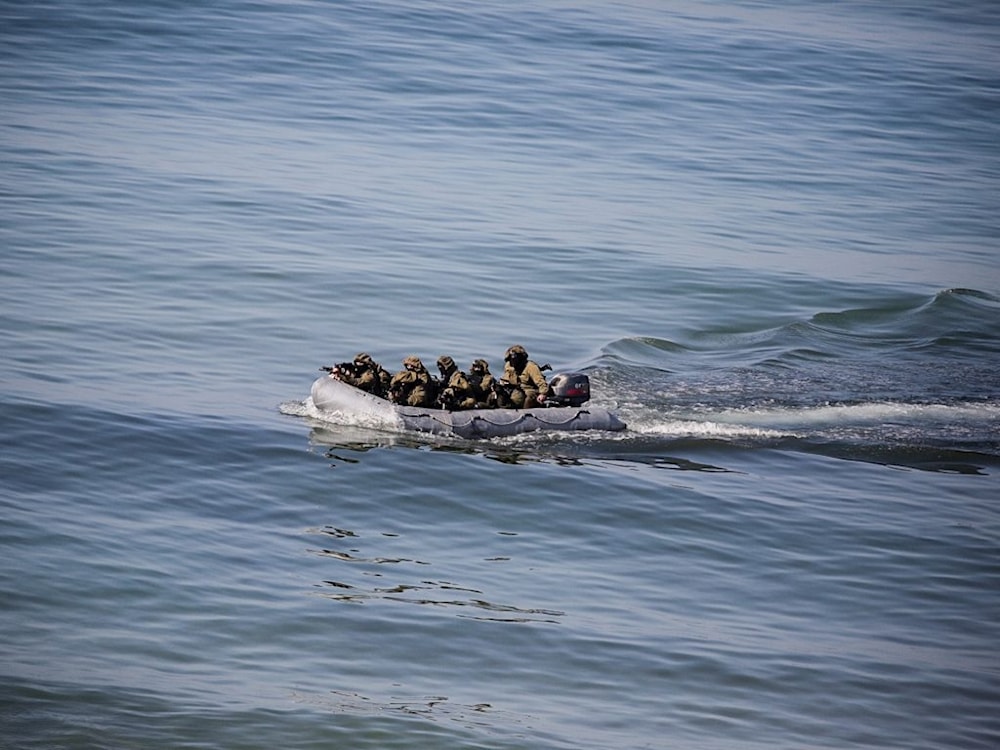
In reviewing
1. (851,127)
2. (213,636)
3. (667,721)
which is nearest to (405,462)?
(213,636)

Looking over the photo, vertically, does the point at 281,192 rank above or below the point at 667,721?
above

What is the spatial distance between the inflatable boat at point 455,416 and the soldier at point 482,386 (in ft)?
1.21

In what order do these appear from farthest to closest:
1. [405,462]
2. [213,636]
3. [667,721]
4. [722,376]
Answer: [722,376] → [405,462] → [213,636] → [667,721]

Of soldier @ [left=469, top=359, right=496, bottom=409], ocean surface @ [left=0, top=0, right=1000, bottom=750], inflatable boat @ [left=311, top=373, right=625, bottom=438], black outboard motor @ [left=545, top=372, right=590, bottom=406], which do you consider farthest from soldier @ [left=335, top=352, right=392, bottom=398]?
black outboard motor @ [left=545, top=372, right=590, bottom=406]

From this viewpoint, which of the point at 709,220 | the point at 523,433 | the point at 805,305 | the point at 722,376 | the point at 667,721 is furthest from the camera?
the point at 709,220

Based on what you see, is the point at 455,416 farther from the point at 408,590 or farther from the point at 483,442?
the point at 408,590

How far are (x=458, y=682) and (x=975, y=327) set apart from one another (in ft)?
57.9

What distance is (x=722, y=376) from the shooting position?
2498 cm

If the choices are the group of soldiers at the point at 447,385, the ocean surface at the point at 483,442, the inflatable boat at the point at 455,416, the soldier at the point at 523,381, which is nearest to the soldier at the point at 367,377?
the group of soldiers at the point at 447,385

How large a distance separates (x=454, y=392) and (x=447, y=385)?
14cm

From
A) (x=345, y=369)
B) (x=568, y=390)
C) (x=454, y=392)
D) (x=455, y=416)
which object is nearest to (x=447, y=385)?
(x=454, y=392)

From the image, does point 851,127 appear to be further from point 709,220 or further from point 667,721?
point 667,721

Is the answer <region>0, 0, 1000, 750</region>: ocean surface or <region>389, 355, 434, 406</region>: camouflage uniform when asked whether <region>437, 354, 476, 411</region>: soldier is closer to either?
<region>389, 355, 434, 406</region>: camouflage uniform

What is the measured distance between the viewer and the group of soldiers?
21.4 metres
